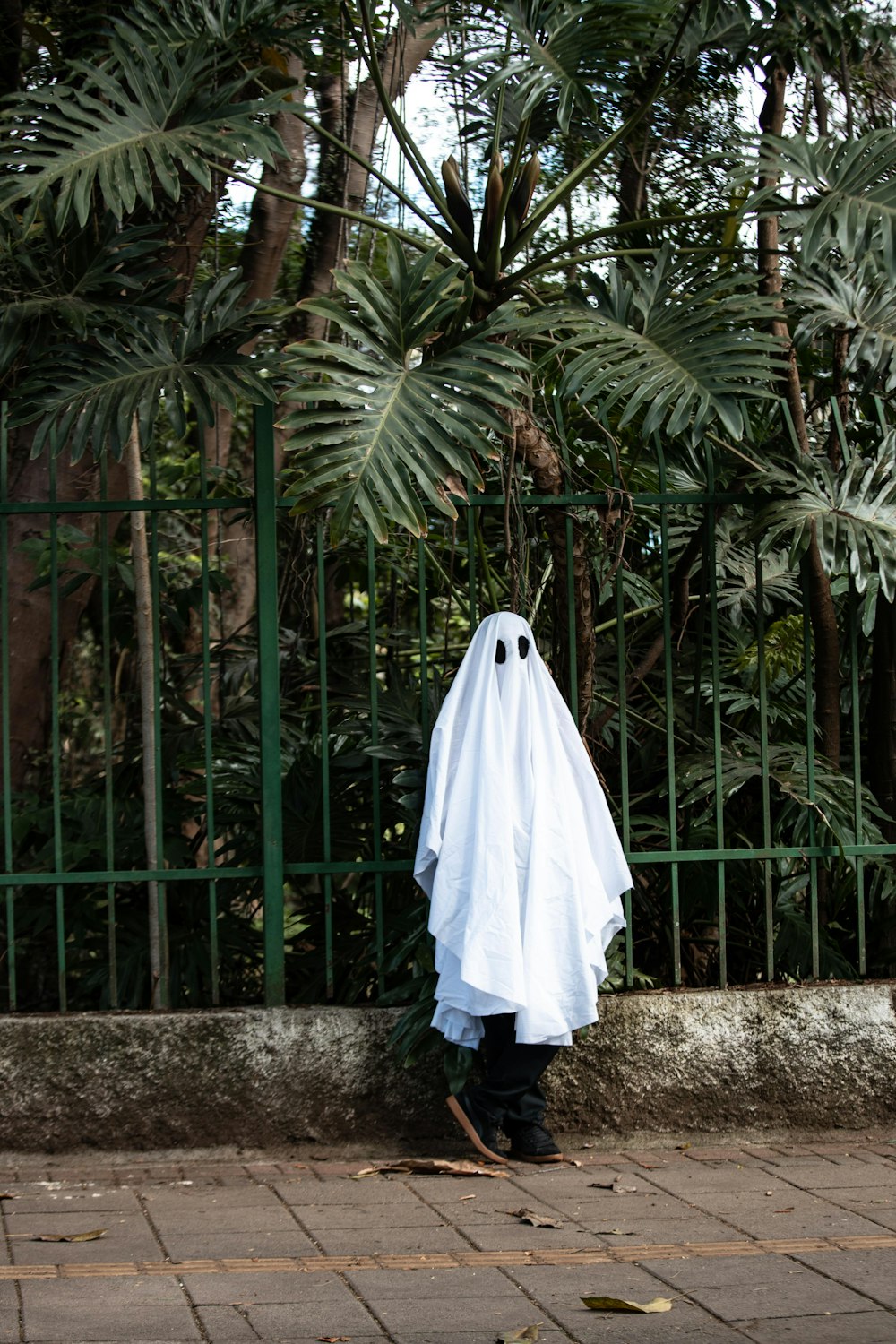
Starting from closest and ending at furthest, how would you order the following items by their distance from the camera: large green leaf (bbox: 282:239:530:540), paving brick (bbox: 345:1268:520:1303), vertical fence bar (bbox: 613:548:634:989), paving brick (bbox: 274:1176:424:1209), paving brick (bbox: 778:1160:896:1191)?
paving brick (bbox: 345:1268:520:1303) → large green leaf (bbox: 282:239:530:540) → paving brick (bbox: 274:1176:424:1209) → paving brick (bbox: 778:1160:896:1191) → vertical fence bar (bbox: 613:548:634:989)

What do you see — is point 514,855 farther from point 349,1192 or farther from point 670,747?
point 349,1192

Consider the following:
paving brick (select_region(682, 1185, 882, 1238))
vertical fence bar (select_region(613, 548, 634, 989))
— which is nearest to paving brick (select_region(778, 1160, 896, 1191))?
paving brick (select_region(682, 1185, 882, 1238))

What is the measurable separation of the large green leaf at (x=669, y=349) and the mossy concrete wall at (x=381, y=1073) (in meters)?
1.99

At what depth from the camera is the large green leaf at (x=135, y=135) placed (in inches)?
168

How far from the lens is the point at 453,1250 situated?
3.62 metres

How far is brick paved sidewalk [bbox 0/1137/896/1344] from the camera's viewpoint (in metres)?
3.10

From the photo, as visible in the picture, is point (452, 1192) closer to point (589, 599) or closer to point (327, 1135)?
point (327, 1135)

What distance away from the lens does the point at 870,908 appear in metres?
5.22

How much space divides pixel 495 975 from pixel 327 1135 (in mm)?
930

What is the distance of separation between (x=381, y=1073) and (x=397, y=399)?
221cm

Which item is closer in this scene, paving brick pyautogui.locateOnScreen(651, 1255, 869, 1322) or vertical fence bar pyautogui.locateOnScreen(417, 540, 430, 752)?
paving brick pyautogui.locateOnScreen(651, 1255, 869, 1322)

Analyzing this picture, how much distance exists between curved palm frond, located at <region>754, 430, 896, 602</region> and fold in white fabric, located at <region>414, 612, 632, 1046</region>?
3.11 feet

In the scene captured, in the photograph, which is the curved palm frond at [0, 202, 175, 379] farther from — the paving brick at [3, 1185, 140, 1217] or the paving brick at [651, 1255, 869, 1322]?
the paving brick at [651, 1255, 869, 1322]

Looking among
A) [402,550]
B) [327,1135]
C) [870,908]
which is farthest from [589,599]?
[327,1135]
